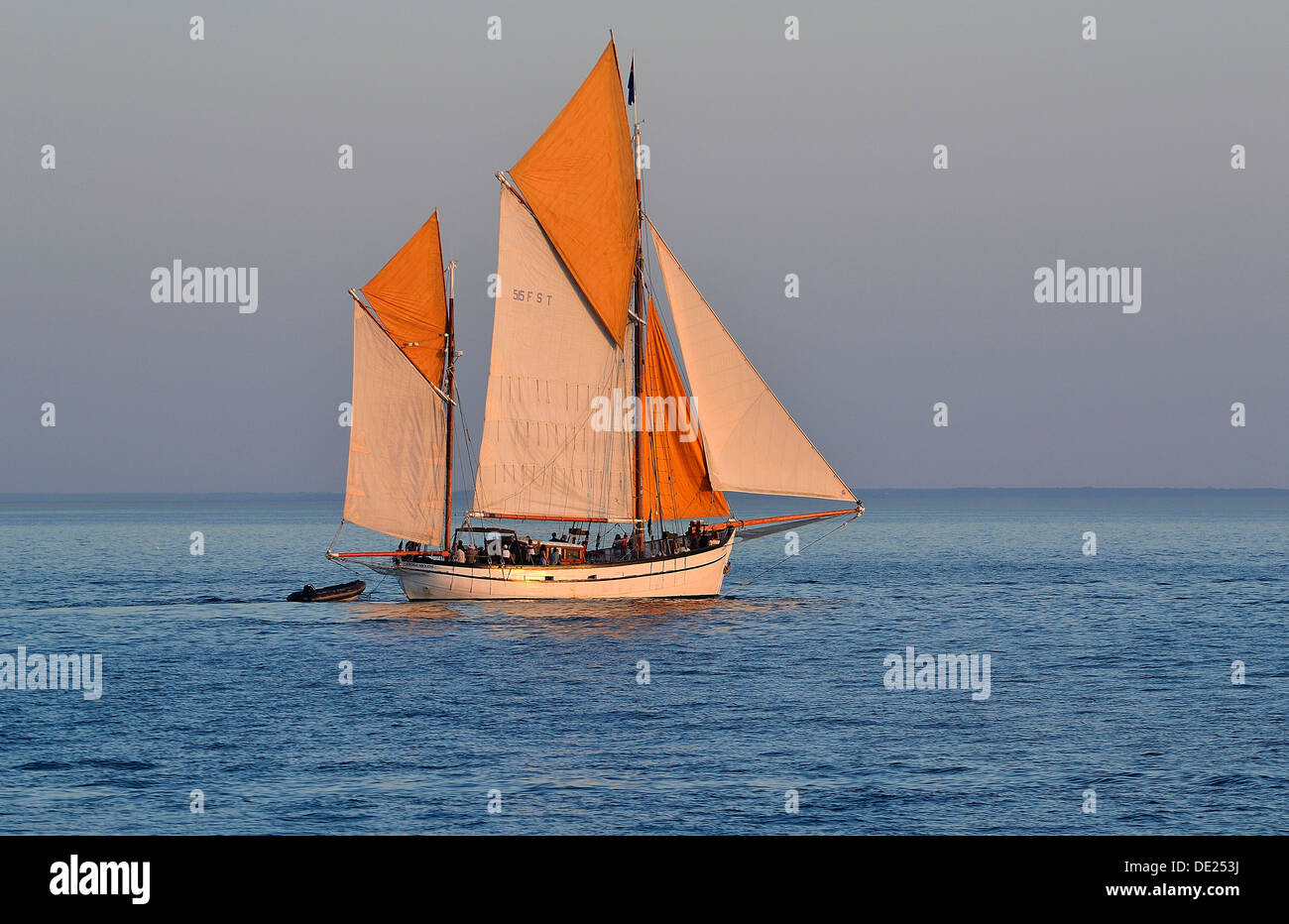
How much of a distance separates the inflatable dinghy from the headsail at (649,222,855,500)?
→ 23361 mm

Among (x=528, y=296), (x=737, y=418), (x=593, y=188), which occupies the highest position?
(x=593, y=188)

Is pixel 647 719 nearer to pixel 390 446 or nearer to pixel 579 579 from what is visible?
pixel 579 579

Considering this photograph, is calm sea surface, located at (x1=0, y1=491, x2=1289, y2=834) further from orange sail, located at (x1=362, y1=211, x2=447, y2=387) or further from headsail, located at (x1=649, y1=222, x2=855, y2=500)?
orange sail, located at (x1=362, y1=211, x2=447, y2=387)

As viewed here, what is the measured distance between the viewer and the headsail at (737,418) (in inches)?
2482

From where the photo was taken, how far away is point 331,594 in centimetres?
7556

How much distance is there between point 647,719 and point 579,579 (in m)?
24.8

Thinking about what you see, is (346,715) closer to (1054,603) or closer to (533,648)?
(533,648)

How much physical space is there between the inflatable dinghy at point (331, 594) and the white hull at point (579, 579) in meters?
8.43

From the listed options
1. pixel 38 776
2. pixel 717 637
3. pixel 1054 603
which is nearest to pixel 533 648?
pixel 717 637

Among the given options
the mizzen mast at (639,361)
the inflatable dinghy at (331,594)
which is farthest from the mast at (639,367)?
the inflatable dinghy at (331,594)

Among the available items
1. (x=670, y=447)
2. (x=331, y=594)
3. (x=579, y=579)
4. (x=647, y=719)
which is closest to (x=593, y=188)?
Result: (x=670, y=447)

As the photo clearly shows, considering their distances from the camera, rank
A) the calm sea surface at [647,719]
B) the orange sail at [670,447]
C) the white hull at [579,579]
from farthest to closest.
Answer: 1. the orange sail at [670,447]
2. the white hull at [579,579]
3. the calm sea surface at [647,719]

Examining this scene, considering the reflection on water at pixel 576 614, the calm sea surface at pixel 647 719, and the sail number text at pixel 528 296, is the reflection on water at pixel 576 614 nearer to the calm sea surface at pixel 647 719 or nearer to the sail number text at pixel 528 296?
the calm sea surface at pixel 647 719

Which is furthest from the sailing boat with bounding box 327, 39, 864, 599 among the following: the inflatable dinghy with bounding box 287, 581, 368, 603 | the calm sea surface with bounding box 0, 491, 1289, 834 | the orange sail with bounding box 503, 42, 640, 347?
the inflatable dinghy with bounding box 287, 581, 368, 603
